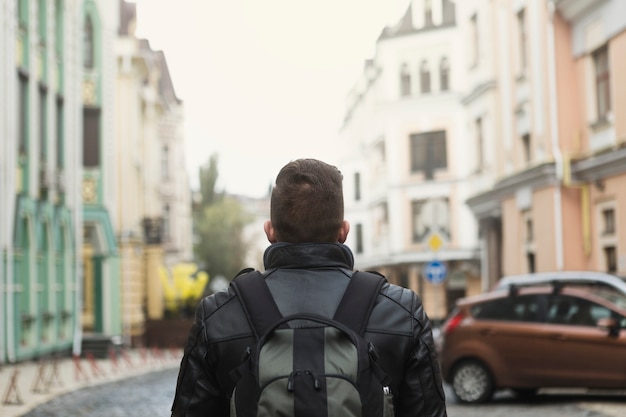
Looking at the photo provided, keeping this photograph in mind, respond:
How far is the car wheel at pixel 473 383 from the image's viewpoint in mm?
16469

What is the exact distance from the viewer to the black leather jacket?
3064 millimetres

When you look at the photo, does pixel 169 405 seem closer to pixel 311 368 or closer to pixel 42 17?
pixel 311 368

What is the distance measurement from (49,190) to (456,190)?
99.5ft

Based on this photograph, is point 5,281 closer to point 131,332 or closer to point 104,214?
point 104,214

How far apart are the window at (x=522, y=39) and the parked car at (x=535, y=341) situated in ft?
47.0

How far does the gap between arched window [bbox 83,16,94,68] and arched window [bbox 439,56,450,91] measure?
2561 centimetres

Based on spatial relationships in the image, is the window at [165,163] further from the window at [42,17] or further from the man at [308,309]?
the man at [308,309]

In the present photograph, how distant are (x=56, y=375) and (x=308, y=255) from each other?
763 inches

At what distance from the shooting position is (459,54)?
5959 centimetres

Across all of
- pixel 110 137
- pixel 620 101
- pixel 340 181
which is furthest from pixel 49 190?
pixel 340 181

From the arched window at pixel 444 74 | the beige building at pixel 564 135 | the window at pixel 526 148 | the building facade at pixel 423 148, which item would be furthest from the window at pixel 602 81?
the arched window at pixel 444 74

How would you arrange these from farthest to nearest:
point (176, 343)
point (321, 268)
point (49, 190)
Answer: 1. point (176, 343)
2. point (49, 190)
3. point (321, 268)

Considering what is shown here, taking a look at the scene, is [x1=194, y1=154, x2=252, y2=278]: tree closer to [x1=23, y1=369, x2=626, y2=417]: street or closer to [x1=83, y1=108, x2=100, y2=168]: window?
[x1=83, y1=108, x2=100, y2=168]: window

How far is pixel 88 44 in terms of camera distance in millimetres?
38375
